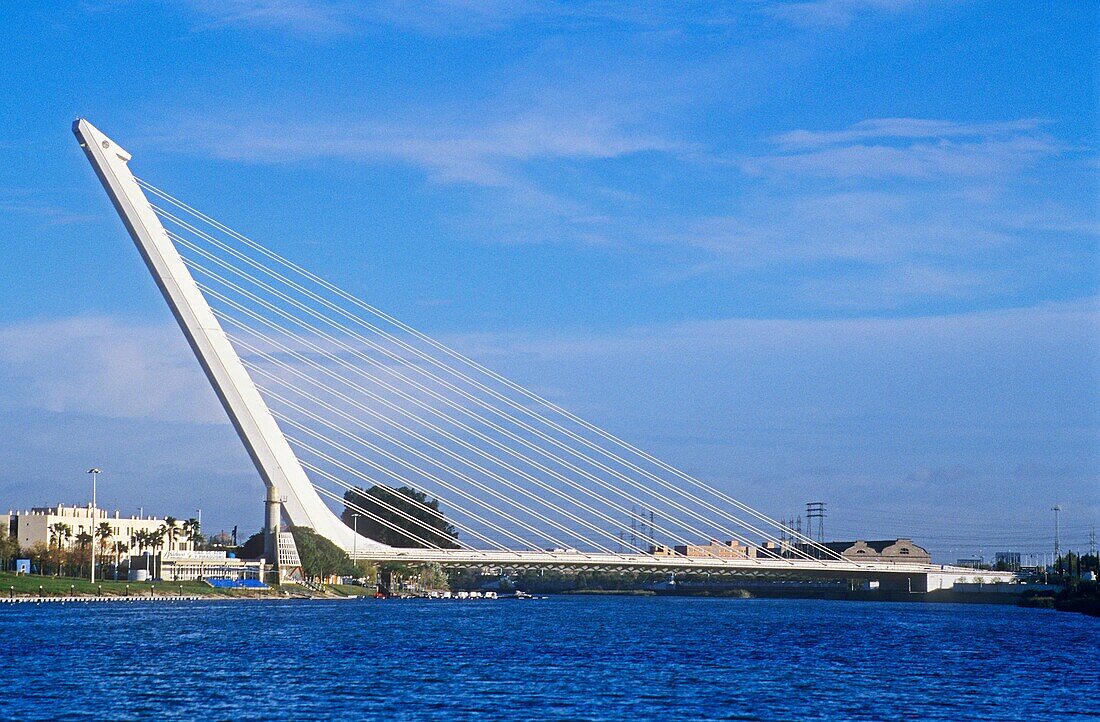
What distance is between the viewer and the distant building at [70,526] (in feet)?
369

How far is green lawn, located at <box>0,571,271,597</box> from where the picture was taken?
82750mm

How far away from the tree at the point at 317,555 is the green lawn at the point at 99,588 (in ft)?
17.8

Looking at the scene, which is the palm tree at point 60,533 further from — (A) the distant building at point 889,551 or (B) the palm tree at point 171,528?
Answer: (A) the distant building at point 889,551

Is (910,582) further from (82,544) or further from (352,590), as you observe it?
(82,544)

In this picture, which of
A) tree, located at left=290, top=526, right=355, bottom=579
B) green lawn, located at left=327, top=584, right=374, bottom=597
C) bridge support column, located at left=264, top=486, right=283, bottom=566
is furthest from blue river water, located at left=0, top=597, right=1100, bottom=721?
green lawn, located at left=327, top=584, right=374, bottom=597

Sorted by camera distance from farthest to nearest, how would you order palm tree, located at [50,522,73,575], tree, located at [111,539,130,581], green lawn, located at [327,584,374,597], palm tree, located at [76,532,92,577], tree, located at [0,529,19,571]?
tree, located at [111,539,130,581] < palm tree, located at [50,522,73,575] < palm tree, located at [76,532,92,577] < green lawn, located at [327,584,374,597] < tree, located at [0,529,19,571]

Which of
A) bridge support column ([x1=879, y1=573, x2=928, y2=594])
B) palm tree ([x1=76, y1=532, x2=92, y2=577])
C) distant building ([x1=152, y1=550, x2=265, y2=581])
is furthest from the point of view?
bridge support column ([x1=879, y1=573, x2=928, y2=594])

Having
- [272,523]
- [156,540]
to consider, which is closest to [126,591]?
[272,523]

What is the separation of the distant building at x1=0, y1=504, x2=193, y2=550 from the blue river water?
51.1m

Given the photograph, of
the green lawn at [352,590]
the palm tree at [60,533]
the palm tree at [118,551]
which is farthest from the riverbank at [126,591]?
the palm tree at [60,533]

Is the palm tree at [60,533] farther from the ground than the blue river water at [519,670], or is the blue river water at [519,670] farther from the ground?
the palm tree at [60,533]

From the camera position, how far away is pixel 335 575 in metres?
95.3

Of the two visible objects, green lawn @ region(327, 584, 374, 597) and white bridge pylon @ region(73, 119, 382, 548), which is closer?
white bridge pylon @ region(73, 119, 382, 548)

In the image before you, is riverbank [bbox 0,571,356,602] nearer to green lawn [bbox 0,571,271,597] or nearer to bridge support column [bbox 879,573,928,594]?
green lawn [bbox 0,571,271,597]
